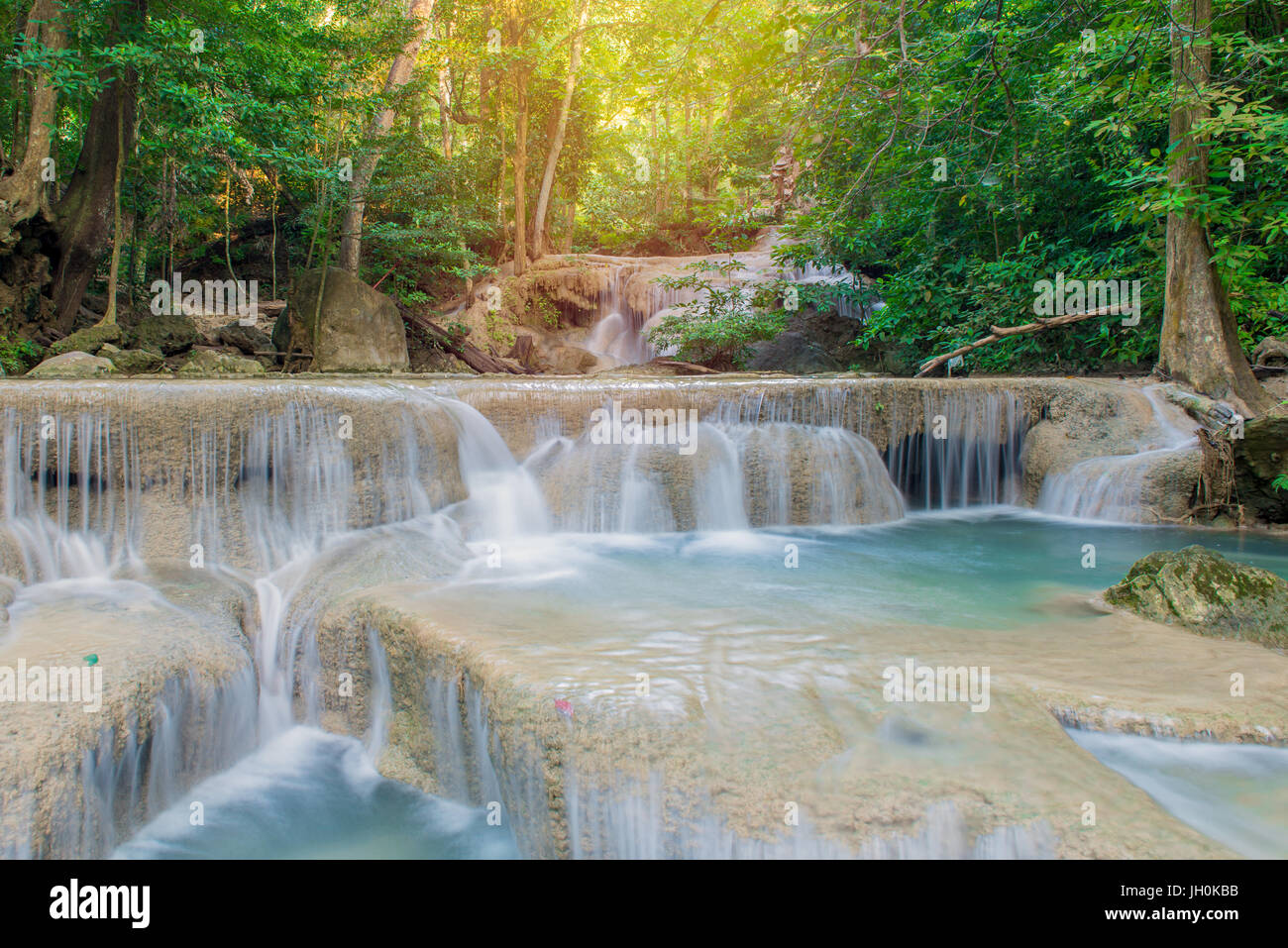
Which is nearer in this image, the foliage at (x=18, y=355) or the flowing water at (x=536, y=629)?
the flowing water at (x=536, y=629)

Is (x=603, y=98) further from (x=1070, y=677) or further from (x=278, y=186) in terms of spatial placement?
(x=1070, y=677)

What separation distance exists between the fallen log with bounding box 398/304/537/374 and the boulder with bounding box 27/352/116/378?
20.7ft

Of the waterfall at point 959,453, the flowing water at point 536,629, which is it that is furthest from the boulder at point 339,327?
the waterfall at point 959,453

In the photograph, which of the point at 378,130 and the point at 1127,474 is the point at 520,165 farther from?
the point at 1127,474

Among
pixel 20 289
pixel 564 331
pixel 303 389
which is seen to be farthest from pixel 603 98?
pixel 303 389

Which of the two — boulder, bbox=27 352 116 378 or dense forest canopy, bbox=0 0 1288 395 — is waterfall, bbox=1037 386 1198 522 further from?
boulder, bbox=27 352 116 378

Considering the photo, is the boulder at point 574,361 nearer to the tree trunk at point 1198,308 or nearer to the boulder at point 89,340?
the boulder at point 89,340

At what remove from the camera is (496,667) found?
297cm

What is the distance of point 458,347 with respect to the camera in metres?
15.1

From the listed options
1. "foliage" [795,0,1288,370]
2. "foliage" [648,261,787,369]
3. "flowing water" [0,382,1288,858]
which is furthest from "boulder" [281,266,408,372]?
"foliage" [795,0,1288,370]

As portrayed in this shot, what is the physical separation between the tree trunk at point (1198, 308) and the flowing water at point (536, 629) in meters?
1.20

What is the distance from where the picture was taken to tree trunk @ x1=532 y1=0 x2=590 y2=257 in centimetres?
1825

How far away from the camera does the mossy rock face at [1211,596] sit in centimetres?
362

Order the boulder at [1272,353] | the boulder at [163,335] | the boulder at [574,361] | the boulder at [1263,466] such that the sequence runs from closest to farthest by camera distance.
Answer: the boulder at [1263,466]
the boulder at [1272,353]
the boulder at [163,335]
the boulder at [574,361]
